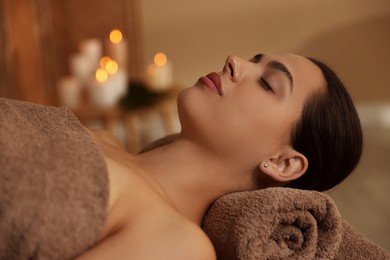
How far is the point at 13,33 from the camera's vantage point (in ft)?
9.43

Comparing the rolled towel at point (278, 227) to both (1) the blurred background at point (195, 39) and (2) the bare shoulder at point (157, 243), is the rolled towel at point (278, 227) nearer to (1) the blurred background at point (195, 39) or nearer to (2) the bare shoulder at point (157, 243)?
(2) the bare shoulder at point (157, 243)

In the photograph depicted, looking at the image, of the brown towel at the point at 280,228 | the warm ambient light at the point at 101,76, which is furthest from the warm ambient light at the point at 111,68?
the brown towel at the point at 280,228

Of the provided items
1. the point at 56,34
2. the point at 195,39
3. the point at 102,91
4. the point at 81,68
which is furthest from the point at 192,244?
the point at 56,34

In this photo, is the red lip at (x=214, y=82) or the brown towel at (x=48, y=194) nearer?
the brown towel at (x=48, y=194)

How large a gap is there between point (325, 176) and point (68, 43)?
8.42 ft

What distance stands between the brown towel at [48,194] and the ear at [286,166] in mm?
411

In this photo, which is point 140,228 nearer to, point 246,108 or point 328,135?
point 246,108

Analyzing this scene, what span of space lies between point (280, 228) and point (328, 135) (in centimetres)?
27

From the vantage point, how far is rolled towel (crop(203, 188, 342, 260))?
963 mm

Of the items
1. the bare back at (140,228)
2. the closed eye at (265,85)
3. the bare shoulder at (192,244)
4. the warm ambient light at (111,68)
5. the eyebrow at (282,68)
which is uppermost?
the eyebrow at (282,68)

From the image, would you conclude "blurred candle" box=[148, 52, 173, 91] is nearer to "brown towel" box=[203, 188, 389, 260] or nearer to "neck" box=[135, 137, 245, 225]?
"neck" box=[135, 137, 245, 225]

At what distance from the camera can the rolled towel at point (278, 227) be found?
3.16 feet

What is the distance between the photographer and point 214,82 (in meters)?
1.17

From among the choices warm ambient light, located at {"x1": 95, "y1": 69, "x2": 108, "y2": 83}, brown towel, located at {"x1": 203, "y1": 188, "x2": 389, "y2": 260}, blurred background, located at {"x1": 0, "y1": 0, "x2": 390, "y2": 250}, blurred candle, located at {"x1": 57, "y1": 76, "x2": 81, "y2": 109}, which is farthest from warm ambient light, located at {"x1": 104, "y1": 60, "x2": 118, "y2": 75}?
brown towel, located at {"x1": 203, "y1": 188, "x2": 389, "y2": 260}
